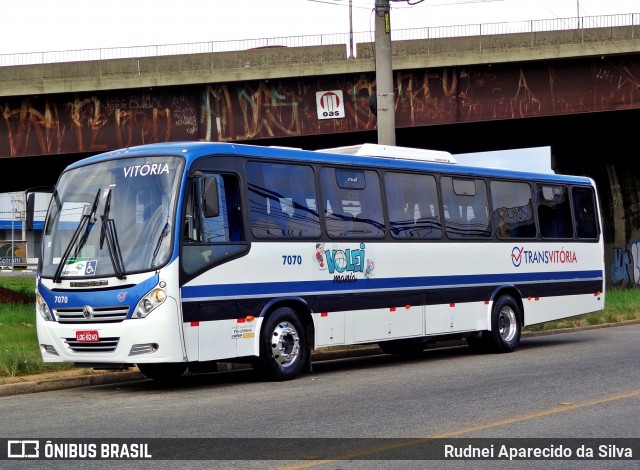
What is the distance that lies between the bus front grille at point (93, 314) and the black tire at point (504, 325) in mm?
7717

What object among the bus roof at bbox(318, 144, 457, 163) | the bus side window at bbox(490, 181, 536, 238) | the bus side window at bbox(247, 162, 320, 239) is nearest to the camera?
the bus side window at bbox(247, 162, 320, 239)

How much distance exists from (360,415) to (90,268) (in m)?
4.44

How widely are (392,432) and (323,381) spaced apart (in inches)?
187

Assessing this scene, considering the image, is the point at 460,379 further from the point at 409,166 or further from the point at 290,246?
the point at 409,166

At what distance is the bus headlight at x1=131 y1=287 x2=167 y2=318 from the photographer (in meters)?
12.8

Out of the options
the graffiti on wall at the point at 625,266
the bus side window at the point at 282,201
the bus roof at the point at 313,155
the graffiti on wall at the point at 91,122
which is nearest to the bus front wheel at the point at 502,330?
the bus roof at the point at 313,155

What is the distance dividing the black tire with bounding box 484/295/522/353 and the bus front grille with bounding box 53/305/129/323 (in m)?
7.72

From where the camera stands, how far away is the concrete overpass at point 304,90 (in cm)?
3117

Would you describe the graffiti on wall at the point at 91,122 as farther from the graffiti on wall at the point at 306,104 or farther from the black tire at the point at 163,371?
the black tire at the point at 163,371

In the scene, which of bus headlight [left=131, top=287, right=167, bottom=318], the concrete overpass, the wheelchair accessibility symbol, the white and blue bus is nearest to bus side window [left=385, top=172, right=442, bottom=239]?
the white and blue bus

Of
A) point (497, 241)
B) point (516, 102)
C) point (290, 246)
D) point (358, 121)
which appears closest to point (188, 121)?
point (358, 121)

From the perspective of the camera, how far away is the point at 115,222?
13.3 meters

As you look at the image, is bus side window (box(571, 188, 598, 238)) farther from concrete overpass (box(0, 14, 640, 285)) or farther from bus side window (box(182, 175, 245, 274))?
concrete overpass (box(0, 14, 640, 285))

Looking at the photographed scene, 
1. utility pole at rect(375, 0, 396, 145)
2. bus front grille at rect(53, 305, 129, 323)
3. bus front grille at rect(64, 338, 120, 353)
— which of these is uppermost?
utility pole at rect(375, 0, 396, 145)
